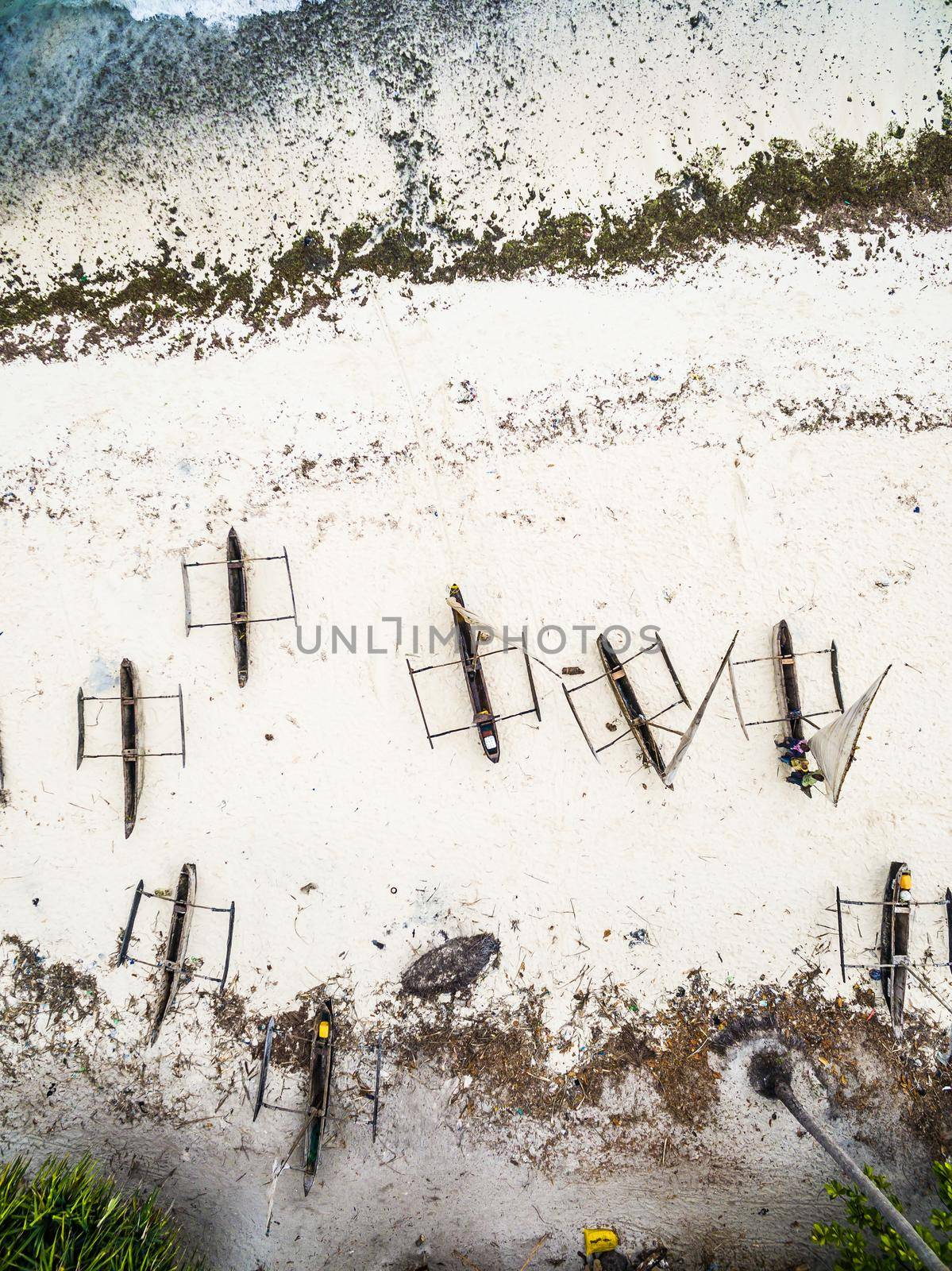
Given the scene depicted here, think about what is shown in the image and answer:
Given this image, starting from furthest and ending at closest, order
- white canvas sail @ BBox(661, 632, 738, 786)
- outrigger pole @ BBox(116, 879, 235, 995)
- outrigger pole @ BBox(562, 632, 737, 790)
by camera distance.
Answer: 1. outrigger pole @ BBox(116, 879, 235, 995)
2. outrigger pole @ BBox(562, 632, 737, 790)
3. white canvas sail @ BBox(661, 632, 738, 786)

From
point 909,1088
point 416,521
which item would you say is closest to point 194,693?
point 416,521

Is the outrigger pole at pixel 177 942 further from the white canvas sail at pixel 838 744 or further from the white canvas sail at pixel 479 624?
the white canvas sail at pixel 838 744

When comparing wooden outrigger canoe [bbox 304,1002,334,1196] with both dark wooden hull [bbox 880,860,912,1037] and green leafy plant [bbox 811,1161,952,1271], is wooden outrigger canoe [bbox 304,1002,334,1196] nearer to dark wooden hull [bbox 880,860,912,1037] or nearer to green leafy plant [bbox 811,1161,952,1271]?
green leafy plant [bbox 811,1161,952,1271]

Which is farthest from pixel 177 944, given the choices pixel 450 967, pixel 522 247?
pixel 522 247

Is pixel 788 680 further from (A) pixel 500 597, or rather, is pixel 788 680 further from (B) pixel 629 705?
(A) pixel 500 597

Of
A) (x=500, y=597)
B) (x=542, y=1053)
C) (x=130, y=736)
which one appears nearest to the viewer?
(x=130, y=736)

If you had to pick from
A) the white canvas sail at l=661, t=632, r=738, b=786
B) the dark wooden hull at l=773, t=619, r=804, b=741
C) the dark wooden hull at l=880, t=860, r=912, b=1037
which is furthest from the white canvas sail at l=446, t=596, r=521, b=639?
the dark wooden hull at l=880, t=860, r=912, b=1037

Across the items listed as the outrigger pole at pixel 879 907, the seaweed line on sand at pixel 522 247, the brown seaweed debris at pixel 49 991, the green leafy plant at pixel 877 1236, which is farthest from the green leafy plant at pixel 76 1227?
the seaweed line on sand at pixel 522 247
